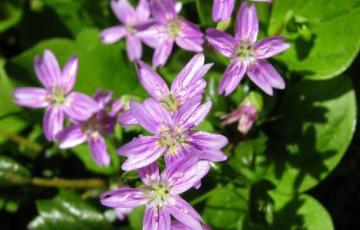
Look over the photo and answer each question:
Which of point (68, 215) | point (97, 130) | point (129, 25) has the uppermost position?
point (129, 25)

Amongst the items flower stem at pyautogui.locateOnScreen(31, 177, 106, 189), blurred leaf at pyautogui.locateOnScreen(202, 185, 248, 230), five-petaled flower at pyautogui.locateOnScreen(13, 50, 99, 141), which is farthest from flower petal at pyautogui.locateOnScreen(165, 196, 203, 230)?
flower stem at pyautogui.locateOnScreen(31, 177, 106, 189)

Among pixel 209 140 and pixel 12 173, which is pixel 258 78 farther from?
pixel 12 173

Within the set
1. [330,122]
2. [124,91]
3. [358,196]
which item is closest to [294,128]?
[330,122]

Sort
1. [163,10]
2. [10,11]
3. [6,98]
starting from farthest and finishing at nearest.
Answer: [10,11] → [6,98] → [163,10]

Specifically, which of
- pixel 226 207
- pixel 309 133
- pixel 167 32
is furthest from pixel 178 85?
pixel 309 133

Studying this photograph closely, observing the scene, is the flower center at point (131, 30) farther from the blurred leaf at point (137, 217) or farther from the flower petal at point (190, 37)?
the blurred leaf at point (137, 217)

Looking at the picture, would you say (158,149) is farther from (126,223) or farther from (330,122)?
(126,223)
